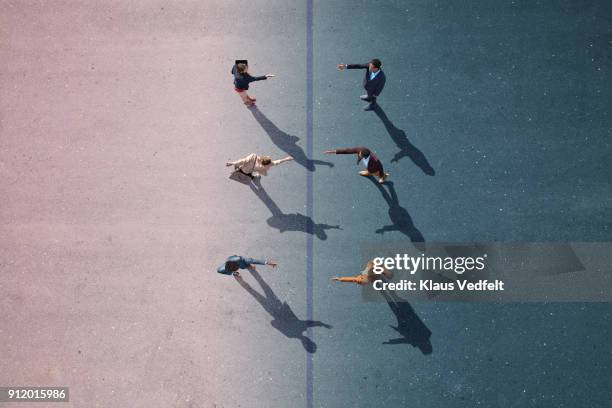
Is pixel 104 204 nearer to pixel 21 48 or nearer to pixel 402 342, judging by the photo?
pixel 21 48

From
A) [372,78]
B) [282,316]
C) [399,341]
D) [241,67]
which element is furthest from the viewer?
[282,316]

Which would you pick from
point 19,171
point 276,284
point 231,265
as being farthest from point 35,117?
point 276,284

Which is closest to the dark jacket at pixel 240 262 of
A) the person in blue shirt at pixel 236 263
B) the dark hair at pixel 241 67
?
the person in blue shirt at pixel 236 263

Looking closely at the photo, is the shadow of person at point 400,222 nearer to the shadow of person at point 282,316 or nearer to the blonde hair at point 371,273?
the blonde hair at point 371,273

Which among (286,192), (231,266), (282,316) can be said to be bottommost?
(282,316)

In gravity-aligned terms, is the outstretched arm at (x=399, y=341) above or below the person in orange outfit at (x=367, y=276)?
below

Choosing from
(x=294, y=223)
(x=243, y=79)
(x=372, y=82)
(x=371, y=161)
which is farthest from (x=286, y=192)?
(x=372, y=82)

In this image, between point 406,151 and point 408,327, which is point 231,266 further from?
point 406,151
